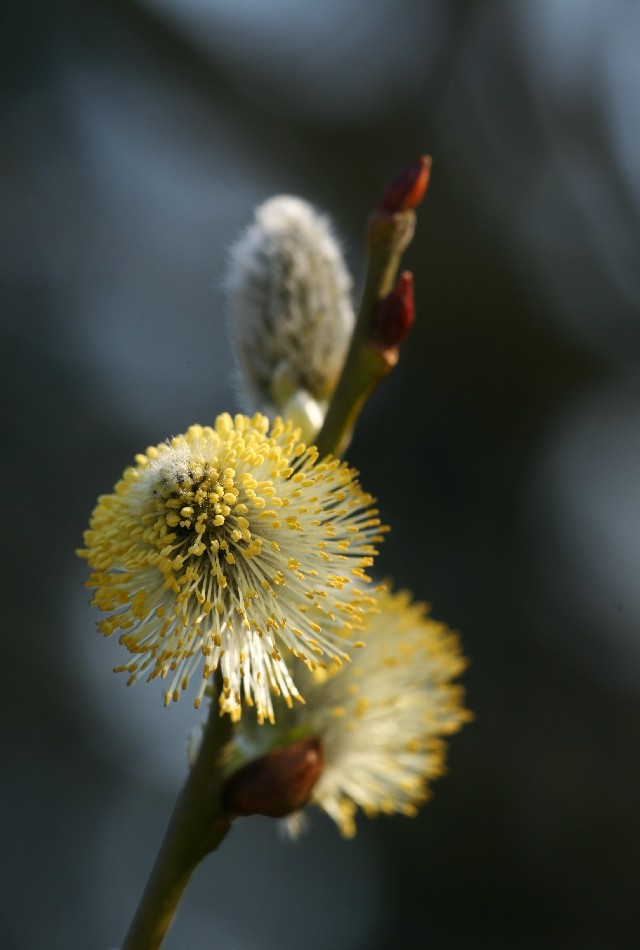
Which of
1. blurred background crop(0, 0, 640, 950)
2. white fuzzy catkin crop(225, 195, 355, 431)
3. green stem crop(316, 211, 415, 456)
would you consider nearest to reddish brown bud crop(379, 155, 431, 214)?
green stem crop(316, 211, 415, 456)

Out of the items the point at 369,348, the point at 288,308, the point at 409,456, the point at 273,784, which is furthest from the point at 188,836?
the point at 409,456

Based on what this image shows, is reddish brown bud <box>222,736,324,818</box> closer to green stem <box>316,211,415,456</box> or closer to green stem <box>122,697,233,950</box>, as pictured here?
green stem <box>122,697,233,950</box>

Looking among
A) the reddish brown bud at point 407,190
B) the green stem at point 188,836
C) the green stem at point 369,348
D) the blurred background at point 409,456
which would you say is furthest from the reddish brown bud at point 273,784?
the blurred background at point 409,456

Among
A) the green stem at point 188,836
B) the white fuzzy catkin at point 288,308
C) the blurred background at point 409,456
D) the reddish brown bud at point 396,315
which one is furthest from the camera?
the blurred background at point 409,456

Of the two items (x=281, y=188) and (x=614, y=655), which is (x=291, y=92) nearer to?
(x=281, y=188)

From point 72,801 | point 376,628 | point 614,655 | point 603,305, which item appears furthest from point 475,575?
point 376,628

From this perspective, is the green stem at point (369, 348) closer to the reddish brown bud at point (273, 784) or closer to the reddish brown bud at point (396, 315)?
the reddish brown bud at point (396, 315)

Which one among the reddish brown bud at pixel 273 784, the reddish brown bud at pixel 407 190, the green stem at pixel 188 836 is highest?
the reddish brown bud at pixel 407 190
